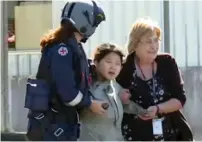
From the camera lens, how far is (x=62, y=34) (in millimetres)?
3967

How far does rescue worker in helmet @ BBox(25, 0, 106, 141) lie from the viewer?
3861mm

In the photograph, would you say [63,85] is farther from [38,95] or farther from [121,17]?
[121,17]

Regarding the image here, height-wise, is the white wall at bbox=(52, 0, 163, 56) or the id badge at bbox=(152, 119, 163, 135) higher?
the white wall at bbox=(52, 0, 163, 56)

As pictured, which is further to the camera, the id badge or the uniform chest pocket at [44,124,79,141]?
the id badge

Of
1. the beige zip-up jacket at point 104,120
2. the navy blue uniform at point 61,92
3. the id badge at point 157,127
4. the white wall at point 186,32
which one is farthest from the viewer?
the white wall at point 186,32

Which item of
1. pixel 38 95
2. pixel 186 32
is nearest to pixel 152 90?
pixel 38 95

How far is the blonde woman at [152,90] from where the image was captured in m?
4.31

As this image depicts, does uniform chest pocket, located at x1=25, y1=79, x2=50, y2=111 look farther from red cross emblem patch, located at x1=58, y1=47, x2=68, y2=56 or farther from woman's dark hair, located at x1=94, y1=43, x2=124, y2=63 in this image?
woman's dark hair, located at x1=94, y1=43, x2=124, y2=63

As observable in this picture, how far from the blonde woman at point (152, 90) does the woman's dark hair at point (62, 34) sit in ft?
2.01

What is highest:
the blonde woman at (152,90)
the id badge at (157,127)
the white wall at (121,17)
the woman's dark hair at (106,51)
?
the white wall at (121,17)

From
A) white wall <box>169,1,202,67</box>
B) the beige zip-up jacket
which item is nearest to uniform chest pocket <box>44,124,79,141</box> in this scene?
the beige zip-up jacket

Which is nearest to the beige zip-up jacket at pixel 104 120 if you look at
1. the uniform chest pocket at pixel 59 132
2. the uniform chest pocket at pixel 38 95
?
the uniform chest pocket at pixel 59 132

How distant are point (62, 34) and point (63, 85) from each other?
0.37 metres

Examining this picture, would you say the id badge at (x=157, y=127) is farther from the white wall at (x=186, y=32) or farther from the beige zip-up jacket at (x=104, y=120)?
the white wall at (x=186, y=32)
